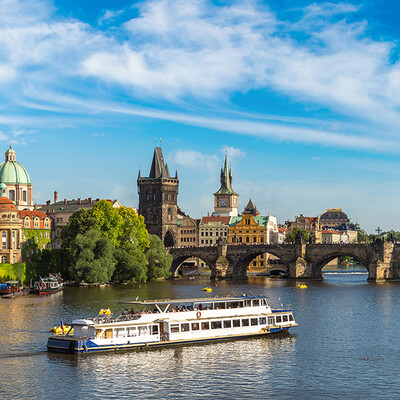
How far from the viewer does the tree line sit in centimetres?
12212

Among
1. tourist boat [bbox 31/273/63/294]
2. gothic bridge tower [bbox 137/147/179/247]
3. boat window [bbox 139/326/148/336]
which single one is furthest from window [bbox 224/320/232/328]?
gothic bridge tower [bbox 137/147/179/247]

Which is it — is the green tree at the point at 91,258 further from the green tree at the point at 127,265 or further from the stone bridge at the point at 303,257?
the stone bridge at the point at 303,257

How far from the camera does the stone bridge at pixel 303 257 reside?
5517 inches

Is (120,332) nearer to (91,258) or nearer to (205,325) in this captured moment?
(205,325)

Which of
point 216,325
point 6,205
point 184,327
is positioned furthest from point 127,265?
point 184,327

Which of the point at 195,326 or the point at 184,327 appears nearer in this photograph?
the point at 184,327

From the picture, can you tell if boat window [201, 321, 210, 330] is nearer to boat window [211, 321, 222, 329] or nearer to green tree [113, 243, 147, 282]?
boat window [211, 321, 222, 329]

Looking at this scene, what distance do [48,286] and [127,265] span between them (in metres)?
19.2

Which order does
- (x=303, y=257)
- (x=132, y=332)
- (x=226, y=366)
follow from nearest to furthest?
(x=226, y=366) < (x=132, y=332) < (x=303, y=257)

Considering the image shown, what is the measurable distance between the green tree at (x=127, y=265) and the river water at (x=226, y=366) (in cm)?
4744

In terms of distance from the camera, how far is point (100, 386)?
161ft

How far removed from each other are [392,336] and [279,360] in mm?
16299

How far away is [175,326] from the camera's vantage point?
2472 inches

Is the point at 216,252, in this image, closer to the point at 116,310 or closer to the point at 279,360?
the point at 116,310
